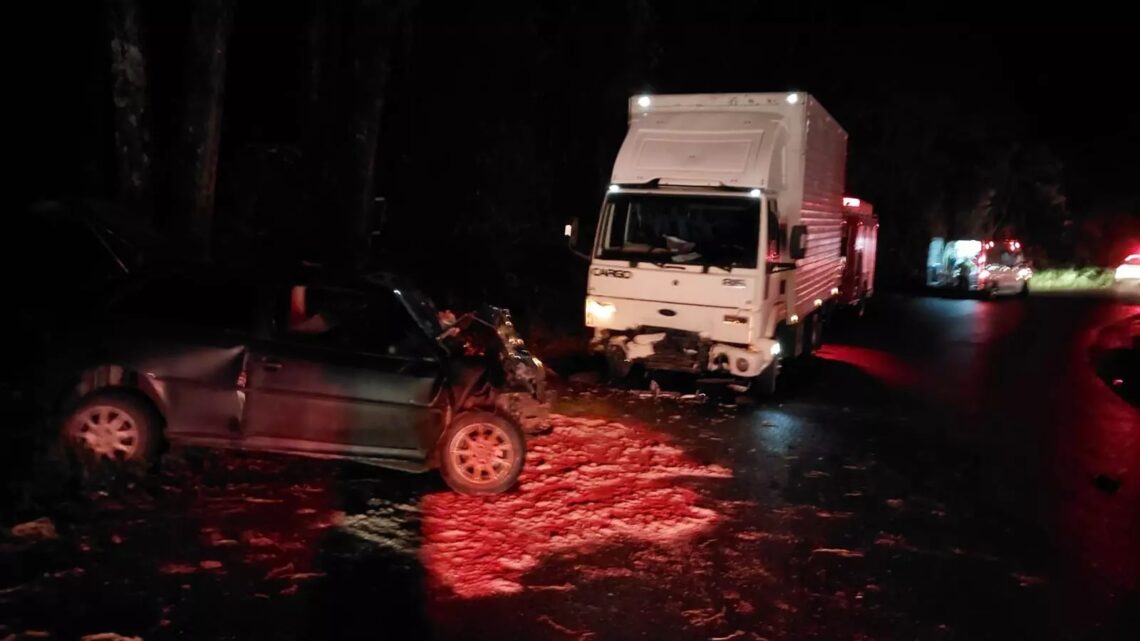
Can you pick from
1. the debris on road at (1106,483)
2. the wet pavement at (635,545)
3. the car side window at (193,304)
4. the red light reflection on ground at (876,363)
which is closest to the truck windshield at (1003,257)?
the red light reflection on ground at (876,363)

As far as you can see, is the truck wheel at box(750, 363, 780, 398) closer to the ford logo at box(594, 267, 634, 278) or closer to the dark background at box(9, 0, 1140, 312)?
the ford logo at box(594, 267, 634, 278)

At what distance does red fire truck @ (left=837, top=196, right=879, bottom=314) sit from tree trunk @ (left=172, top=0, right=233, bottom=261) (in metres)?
11.9

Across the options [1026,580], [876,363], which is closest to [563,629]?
[1026,580]

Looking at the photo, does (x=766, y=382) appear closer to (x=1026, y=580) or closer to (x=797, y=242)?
(x=797, y=242)

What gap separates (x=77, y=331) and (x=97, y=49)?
36.7ft

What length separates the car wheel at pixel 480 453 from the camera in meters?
6.78

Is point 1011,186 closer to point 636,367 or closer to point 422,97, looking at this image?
point 422,97

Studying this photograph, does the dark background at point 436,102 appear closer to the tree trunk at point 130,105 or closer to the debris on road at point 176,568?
the tree trunk at point 130,105

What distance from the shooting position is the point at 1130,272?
33.1m

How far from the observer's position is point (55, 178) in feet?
48.0

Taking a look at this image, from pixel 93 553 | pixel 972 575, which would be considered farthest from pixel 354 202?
pixel 972 575

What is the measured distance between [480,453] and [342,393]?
44.3 inches

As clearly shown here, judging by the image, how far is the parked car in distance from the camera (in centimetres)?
3284

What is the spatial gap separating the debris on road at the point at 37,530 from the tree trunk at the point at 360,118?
8.05 metres
